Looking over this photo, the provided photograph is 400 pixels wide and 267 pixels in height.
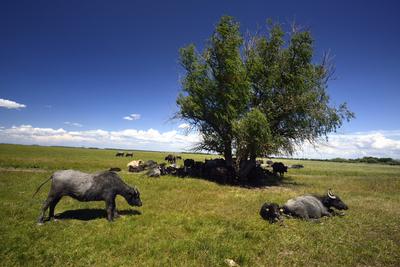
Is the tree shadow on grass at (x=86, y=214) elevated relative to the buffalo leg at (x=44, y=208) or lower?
lower

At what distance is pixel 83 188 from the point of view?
10133mm

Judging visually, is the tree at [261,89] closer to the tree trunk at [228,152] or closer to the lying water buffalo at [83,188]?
the tree trunk at [228,152]

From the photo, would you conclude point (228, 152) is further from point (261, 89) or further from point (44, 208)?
point (44, 208)

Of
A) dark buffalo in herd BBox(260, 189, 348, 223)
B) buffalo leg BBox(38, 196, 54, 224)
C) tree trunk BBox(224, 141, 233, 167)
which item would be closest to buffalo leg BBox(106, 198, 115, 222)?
buffalo leg BBox(38, 196, 54, 224)

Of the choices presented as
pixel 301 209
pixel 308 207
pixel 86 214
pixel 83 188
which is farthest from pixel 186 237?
pixel 308 207

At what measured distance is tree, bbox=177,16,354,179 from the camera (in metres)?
24.3

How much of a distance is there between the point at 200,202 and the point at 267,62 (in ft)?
55.7

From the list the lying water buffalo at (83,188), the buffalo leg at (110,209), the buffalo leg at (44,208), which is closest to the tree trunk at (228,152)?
the lying water buffalo at (83,188)

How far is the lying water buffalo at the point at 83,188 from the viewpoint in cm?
992

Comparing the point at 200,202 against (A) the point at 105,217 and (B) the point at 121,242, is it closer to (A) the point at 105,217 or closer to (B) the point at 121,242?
(A) the point at 105,217

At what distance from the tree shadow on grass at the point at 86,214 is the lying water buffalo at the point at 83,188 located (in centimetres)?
67

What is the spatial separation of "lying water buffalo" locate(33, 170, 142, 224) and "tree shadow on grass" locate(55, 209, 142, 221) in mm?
674

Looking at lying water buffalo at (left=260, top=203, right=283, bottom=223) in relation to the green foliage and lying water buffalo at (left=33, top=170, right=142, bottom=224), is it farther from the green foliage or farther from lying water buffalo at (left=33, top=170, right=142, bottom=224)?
the green foliage

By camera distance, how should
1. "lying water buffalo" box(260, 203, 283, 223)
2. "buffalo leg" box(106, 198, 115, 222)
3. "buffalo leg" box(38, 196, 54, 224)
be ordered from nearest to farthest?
"buffalo leg" box(38, 196, 54, 224), "buffalo leg" box(106, 198, 115, 222), "lying water buffalo" box(260, 203, 283, 223)
